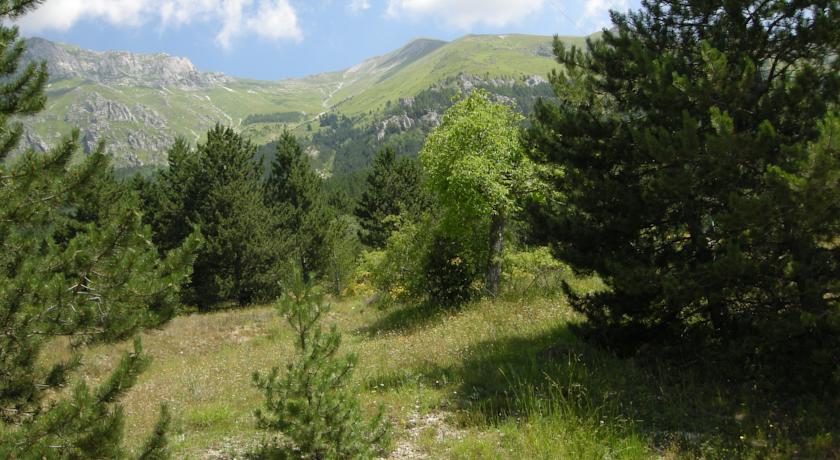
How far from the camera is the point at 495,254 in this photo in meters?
15.4

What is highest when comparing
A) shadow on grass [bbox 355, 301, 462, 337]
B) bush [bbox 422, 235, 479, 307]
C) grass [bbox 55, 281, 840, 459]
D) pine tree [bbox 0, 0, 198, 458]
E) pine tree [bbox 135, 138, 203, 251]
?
pine tree [bbox 135, 138, 203, 251]

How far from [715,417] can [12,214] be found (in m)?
8.47

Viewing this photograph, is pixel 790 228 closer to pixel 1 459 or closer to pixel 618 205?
pixel 618 205

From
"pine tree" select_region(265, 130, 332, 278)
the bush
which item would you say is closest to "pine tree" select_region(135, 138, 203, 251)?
"pine tree" select_region(265, 130, 332, 278)

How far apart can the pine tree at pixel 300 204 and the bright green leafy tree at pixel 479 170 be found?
2484 cm

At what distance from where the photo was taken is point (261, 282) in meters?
32.7

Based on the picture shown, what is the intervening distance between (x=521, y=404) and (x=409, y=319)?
9545 mm

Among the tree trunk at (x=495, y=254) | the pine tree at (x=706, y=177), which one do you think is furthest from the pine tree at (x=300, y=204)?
the pine tree at (x=706, y=177)

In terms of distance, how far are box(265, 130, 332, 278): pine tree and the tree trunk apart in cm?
2518

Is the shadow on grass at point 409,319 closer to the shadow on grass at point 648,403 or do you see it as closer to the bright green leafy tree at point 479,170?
the bright green leafy tree at point 479,170

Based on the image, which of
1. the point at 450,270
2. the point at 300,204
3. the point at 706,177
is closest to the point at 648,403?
the point at 706,177

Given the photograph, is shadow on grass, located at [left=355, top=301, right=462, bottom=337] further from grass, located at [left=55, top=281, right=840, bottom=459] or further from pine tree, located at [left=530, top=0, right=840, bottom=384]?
pine tree, located at [left=530, top=0, right=840, bottom=384]

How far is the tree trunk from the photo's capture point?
15.4m

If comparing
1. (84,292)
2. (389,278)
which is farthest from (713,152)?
(389,278)
